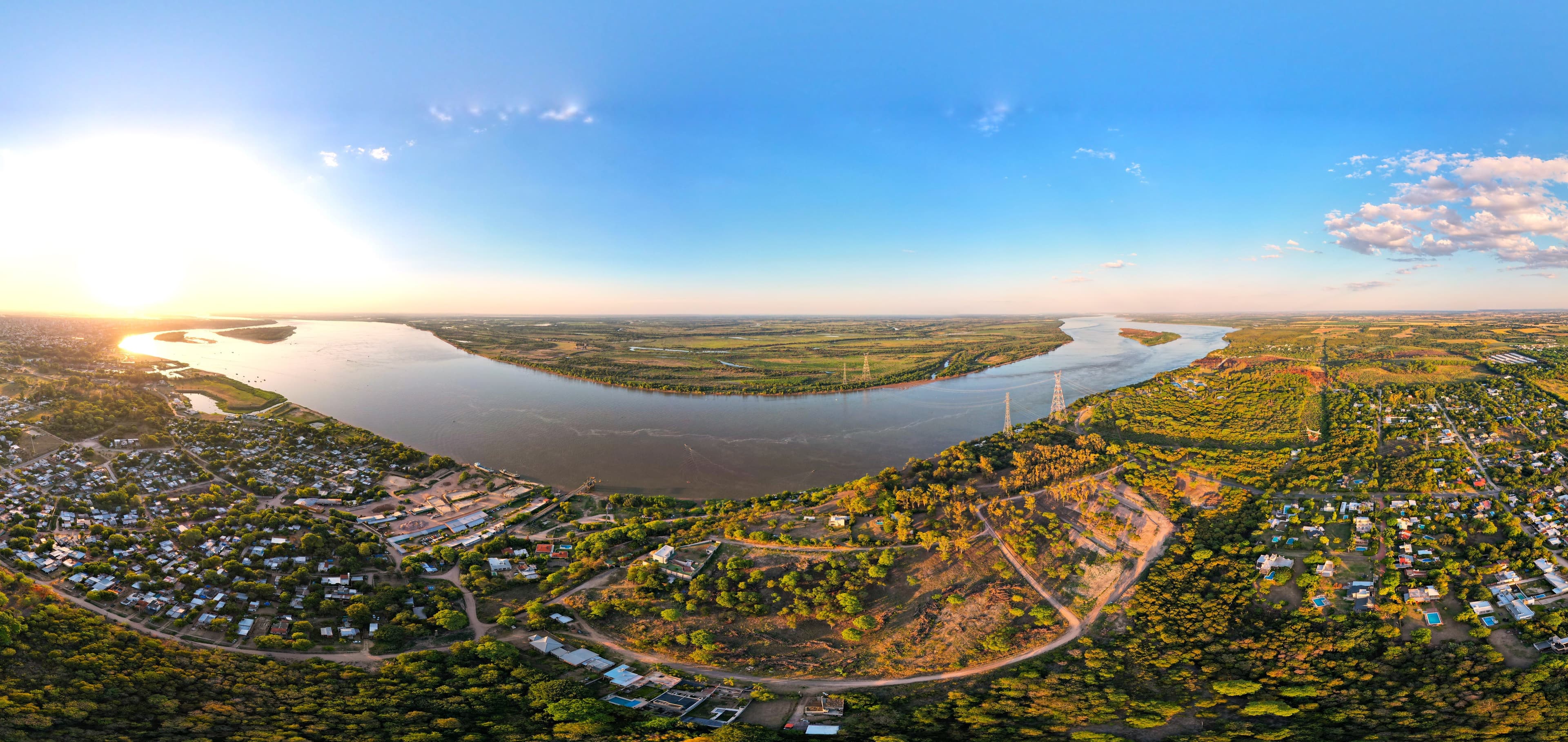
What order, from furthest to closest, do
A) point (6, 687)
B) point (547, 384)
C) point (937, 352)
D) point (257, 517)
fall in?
1. point (937, 352)
2. point (547, 384)
3. point (257, 517)
4. point (6, 687)

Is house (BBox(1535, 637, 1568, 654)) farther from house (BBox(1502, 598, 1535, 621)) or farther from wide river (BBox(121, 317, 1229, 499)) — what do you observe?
wide river (BBox(121, 317, 1229, 499))

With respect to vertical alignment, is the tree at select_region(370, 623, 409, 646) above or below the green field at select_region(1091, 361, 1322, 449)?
below

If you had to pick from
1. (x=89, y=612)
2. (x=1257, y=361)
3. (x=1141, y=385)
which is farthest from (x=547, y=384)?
(x=1257, y=361)

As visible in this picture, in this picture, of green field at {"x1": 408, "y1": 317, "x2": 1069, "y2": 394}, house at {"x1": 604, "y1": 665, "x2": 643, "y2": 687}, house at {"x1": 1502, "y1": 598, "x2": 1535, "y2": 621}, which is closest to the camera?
house at {"x1": 604, "y1": 665, "x2": 643, "y2": 687}

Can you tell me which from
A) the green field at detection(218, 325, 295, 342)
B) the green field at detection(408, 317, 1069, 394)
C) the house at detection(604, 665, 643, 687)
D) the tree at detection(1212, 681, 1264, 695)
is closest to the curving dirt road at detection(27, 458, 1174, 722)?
the house at detection(604, 665, 643, 687)

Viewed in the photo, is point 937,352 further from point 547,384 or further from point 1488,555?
point 1488,555

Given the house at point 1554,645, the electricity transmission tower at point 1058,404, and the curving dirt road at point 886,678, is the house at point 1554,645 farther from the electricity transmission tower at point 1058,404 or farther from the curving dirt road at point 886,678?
the electricity transmission tower at point 1058,404

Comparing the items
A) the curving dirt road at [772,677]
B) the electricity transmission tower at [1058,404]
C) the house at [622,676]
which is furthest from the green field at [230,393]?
the electricity transmission tower at [1058,404]

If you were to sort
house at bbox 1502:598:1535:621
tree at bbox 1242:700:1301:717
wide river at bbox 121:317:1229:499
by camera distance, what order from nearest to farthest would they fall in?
tree at bbox 1242:700:1301:717 → house at bbox 1502:598:1535:621 → wide river at bbox 121:317:1229:499
